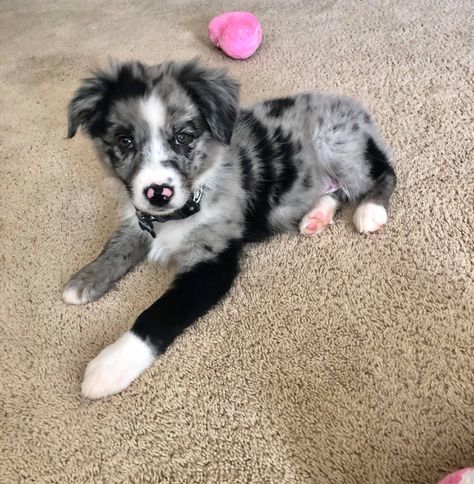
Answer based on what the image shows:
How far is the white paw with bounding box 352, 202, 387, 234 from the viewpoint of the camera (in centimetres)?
199

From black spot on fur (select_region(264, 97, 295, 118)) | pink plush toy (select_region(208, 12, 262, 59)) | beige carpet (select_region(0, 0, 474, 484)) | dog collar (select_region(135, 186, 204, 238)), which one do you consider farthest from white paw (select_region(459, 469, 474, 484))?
pink plush toy (select_region(208, 12, 262, 59))

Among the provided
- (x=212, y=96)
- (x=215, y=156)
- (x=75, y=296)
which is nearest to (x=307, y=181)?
(x=215, y=156)

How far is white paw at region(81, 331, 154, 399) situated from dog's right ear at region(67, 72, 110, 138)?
0.72 meters

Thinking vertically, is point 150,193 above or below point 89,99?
below

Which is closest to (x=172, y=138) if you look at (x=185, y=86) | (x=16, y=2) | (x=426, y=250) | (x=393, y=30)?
(x=185, y=86)

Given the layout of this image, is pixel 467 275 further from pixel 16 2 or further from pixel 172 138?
pixel 16 2

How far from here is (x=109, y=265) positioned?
76.7 inches

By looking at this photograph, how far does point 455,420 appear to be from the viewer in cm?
142

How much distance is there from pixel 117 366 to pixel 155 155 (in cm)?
64

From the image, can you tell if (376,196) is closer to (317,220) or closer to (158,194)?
(317,220)

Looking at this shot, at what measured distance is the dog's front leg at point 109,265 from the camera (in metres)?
1.88

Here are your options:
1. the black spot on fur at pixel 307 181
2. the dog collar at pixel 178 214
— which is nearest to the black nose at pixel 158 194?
the dog collar at pixel 178 214

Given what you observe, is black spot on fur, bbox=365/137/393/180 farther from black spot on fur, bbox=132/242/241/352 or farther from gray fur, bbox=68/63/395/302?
black spot on fur, bbox=132/242/241/352

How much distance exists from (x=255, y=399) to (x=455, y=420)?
54cm
